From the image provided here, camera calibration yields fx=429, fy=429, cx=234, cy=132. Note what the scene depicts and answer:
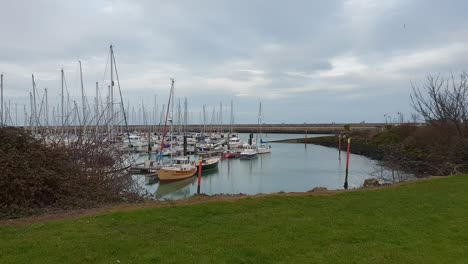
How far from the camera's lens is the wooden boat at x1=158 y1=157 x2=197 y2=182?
34188 mm

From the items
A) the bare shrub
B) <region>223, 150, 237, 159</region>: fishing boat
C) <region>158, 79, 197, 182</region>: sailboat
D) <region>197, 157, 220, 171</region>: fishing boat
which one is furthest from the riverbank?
the bare shrub

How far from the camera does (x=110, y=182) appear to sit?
13266mm

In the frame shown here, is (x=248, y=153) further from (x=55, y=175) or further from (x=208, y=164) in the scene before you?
(x=55, y=175)

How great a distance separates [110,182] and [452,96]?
21.8m

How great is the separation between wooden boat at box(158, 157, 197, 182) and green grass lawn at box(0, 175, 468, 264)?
24.6 meters

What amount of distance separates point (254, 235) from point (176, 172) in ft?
92.0

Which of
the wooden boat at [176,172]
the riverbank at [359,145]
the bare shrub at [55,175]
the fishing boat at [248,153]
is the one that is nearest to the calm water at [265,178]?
the wooden boat at [176,172]

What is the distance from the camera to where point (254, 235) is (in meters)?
7.01

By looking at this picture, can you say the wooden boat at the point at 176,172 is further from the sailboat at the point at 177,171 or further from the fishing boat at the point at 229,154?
the fishing boat at the point at 229,154

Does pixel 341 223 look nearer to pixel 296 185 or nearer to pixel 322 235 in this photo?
pixel 322 235

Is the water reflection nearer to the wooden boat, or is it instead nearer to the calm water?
the calm water

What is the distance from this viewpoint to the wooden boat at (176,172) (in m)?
34.2

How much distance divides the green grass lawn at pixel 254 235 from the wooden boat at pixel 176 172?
968 inches

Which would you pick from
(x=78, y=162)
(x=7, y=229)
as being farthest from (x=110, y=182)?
(x=7, y=229)
